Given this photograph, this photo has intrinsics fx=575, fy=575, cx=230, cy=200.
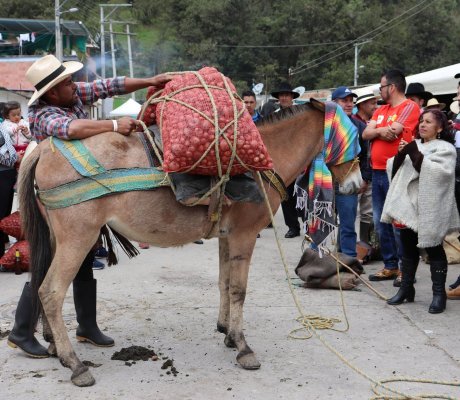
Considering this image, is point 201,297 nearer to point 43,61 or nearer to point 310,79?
point 43,61

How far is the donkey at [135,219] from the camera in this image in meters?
3.97

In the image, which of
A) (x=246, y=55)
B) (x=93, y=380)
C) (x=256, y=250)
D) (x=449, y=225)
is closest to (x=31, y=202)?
(x=93, y=380)

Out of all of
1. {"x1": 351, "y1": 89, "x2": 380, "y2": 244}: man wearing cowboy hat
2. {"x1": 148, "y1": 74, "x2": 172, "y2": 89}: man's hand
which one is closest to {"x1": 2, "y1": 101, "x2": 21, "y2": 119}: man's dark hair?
{"x1": 351, "y1": 89, "x2": 380, "y2": 244}: man wearing cowboy hat

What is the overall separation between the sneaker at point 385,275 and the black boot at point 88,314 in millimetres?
3382

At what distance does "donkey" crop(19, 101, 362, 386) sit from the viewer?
3.97 metres

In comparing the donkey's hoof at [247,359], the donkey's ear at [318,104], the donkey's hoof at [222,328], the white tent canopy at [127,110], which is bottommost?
the white tent canopy at [127,110]

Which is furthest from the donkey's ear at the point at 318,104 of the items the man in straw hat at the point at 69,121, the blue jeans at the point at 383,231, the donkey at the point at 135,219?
the blue jeans at the point at 383,231

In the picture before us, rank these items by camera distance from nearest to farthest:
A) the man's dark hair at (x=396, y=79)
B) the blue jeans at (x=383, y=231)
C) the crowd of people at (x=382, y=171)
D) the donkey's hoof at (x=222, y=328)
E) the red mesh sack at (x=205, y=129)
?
the red mesh sack at (x=205, y=129), the crowd of people at (x=382, y=171), the donkey's hoof at (x=222, y=328), the man's dark hair at (x=396, y=79), the blue jeans at (x=383, y=231)

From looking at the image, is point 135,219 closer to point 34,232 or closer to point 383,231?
point 34,232

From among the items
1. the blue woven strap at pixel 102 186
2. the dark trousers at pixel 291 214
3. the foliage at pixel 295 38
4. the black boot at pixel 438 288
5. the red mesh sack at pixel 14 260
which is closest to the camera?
the blue woven strap at pixel 102 186

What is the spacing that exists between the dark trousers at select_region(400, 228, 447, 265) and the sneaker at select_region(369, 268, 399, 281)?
1.05 meters

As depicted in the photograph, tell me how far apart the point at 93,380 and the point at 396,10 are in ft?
261

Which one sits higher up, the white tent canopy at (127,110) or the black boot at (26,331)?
the black boot at (26,331)

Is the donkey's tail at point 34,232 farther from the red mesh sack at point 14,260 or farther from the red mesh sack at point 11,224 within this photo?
the red mesh sack at point 11,224
